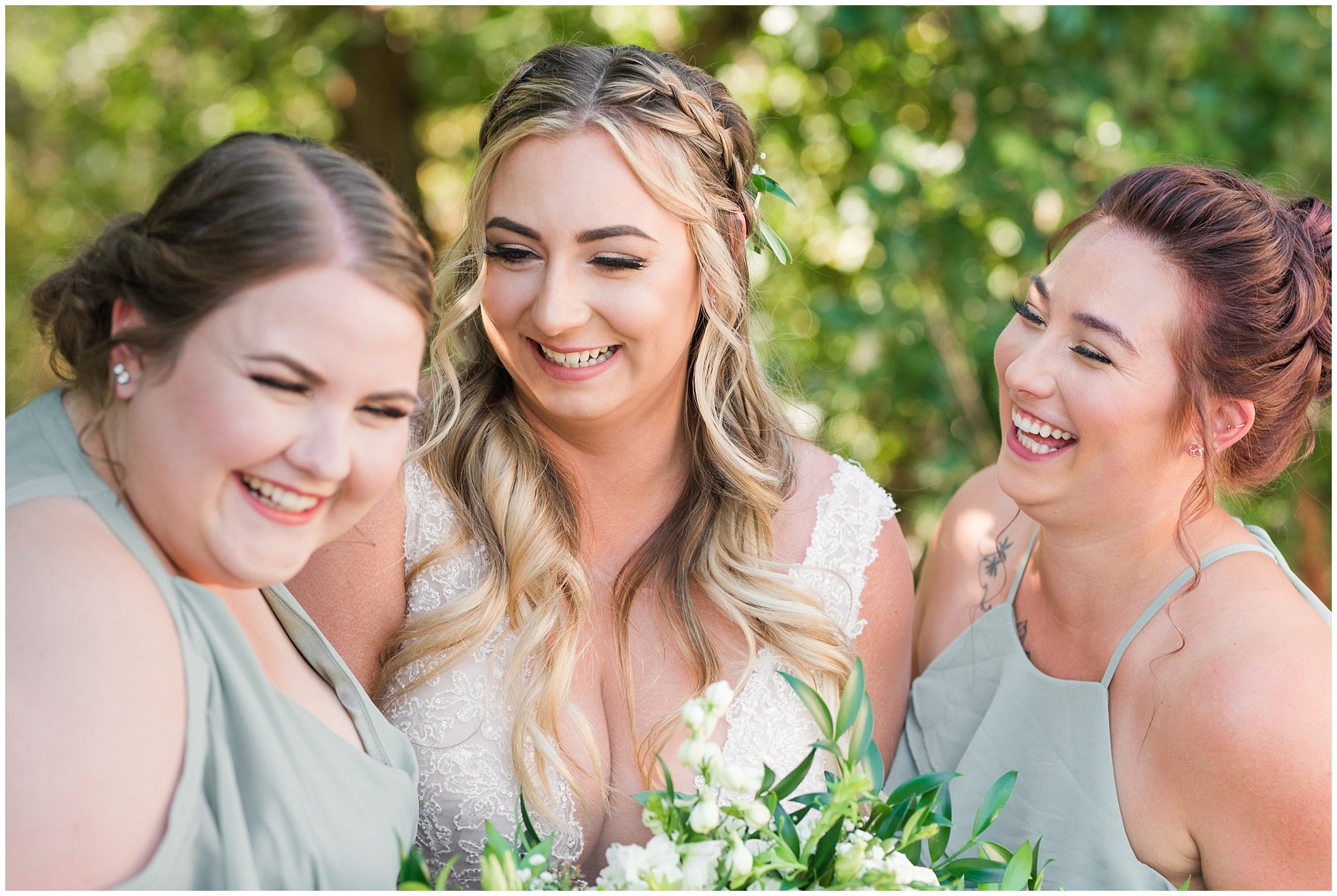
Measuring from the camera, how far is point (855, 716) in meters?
1.96

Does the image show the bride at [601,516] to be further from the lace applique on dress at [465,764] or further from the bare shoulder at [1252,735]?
the bare shoulder at [1252,735]

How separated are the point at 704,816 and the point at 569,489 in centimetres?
140

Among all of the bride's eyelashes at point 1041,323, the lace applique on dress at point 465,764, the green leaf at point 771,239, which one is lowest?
the lace applique on dress at point 465,764

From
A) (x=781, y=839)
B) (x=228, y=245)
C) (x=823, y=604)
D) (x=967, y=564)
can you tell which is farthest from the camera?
(x=967, y=564)

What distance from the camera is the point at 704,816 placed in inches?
68.4

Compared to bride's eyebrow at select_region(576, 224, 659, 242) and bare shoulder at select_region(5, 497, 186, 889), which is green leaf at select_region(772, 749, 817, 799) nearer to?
bare shoulder at select_region(5, 497, 186, 889)

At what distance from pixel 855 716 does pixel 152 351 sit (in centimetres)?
128

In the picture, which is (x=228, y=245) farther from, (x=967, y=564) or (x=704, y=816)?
(x=967, y=564)

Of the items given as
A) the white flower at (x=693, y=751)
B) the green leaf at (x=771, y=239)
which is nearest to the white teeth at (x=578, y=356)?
the green leaf at (x=771, y=239)

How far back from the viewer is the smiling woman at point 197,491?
149 centimetres

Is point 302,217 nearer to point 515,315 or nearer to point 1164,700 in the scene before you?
point 515,315

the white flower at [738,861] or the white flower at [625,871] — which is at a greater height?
the white flower at [738,861]

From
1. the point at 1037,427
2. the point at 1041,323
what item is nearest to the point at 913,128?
the point at 1041,323

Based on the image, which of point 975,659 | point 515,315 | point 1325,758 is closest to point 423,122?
point 515,315
